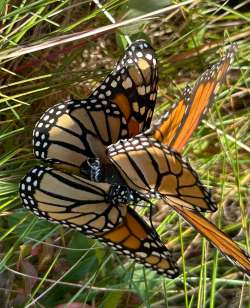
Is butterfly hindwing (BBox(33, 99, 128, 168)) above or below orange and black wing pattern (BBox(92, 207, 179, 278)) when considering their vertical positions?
above

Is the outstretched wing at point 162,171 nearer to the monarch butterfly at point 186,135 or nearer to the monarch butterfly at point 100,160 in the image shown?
the monarch butterfly at point 186,135

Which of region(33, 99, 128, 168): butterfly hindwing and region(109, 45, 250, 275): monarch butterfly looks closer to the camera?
region(109, 45, 250, 275): monarch butterfly

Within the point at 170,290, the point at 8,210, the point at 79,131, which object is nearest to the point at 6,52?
the point at 79,131

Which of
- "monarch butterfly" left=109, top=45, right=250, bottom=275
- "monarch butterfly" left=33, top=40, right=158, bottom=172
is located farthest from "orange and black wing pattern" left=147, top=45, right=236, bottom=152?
"monarch butterfly" left=33, top=40, right=158, bottom=172

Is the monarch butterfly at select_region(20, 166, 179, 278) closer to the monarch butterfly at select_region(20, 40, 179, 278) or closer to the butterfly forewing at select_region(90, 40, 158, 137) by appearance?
the monarch butterfly at select_region(20, 40, 179, 278)

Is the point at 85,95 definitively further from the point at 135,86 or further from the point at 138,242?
the point at 138,242

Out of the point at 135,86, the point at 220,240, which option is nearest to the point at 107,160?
the point at 135,86
